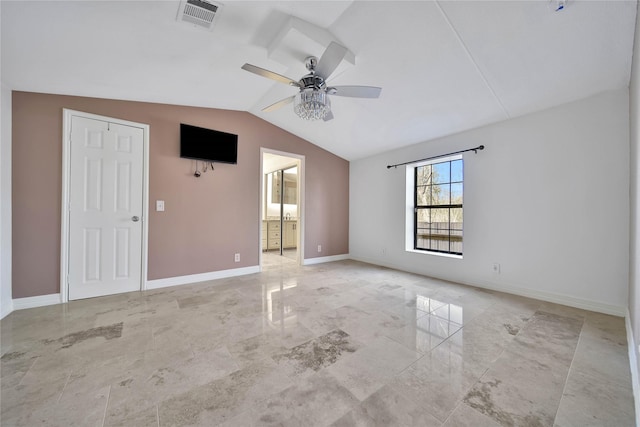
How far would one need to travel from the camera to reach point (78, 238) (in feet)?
9.29

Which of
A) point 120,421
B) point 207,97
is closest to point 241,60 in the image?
point 207,97

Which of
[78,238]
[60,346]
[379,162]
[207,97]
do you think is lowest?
[60,346]

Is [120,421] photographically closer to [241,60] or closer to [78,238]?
[78,238]

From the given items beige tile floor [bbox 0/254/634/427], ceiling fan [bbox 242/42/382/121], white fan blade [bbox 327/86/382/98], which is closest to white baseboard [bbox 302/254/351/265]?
beige tile floor [bbox 0/254/634/427]

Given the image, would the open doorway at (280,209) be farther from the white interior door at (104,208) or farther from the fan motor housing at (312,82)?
the fan motor housing at (312,82)

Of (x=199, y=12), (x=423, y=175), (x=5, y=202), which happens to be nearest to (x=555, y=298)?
(x=423, y=175)

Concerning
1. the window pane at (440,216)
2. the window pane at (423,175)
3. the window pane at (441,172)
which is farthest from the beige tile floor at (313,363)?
the window pane at (423,175)

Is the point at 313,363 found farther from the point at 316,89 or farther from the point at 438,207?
the point at 438,207

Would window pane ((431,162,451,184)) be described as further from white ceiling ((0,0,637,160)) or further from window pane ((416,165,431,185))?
white ceiling ((0,0,637,160))

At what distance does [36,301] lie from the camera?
8.64 feet

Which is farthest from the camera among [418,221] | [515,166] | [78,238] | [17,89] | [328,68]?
[418,221]

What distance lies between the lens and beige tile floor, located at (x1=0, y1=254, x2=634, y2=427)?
126cm

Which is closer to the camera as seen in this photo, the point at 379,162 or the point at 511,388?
the point at 511,388

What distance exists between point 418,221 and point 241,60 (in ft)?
12.2
